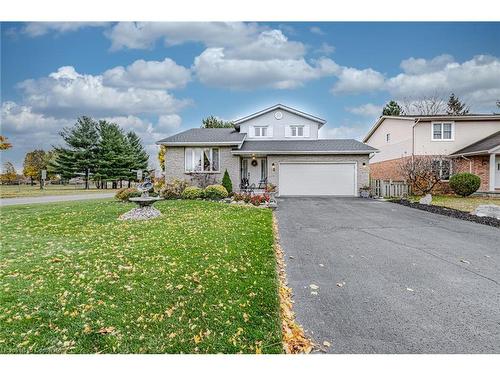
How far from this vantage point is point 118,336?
2385 millimetres

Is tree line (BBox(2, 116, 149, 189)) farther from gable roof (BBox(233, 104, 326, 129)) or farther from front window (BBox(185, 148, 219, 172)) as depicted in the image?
gable roof (BBox(233, 104, 326, 129))

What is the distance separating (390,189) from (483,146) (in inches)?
189

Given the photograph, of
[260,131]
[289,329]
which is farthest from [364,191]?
[289,329]

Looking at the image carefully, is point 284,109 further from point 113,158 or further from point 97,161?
point 97,161

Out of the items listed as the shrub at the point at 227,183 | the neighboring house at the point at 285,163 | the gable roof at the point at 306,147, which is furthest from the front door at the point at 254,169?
the shrub at the point at 227,183

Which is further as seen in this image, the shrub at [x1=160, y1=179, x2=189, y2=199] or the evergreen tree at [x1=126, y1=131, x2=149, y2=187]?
the evergreen tree at [x1=126, y1=131, x2=149, y2=187]

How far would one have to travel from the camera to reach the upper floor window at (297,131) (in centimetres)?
1762

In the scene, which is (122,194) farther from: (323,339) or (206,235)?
(323,339)

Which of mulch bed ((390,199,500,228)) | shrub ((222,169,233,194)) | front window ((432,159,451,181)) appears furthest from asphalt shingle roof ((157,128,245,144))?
front window ((432,159,451,181))

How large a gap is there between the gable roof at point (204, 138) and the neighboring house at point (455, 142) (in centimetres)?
865

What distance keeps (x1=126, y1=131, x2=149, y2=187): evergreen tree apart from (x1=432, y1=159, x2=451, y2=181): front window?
19536 millimetres

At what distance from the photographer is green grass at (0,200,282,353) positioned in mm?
2332
